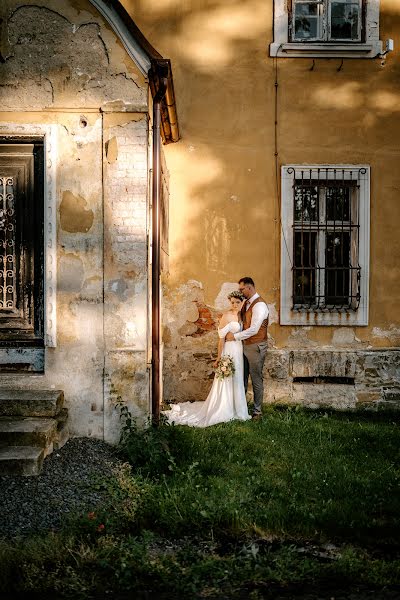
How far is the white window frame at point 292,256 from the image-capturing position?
8.69 m

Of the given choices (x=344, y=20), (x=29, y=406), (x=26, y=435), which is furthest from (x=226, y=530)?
(x=344, y=20)

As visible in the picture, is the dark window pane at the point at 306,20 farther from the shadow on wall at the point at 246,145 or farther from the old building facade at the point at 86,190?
the old building facade at the point at 86,190

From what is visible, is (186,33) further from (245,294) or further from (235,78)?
(245,294)

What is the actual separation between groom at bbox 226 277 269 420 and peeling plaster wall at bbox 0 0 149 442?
2.34 m

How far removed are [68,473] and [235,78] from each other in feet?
20.5

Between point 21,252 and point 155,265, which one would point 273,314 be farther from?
point 21,252

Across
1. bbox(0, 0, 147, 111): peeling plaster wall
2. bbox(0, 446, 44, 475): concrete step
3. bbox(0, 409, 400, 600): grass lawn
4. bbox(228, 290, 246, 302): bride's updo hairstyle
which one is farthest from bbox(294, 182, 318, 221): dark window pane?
bbox(0, 446, 44, 475): concrete step

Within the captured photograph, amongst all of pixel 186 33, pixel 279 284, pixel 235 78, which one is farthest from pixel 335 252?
pixel 186 33

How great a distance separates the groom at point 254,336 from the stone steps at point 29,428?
9.64 feet

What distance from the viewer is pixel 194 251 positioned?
874cm

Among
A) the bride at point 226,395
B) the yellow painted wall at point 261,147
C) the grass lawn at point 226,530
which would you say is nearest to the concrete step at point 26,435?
the grass lawn at point 226,530

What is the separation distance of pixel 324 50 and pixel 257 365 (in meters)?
4.73

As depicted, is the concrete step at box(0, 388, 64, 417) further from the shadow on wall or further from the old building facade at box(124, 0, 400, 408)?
the shadow on wall

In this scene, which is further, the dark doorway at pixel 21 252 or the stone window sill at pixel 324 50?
the stone window sill at pixel 324 50
